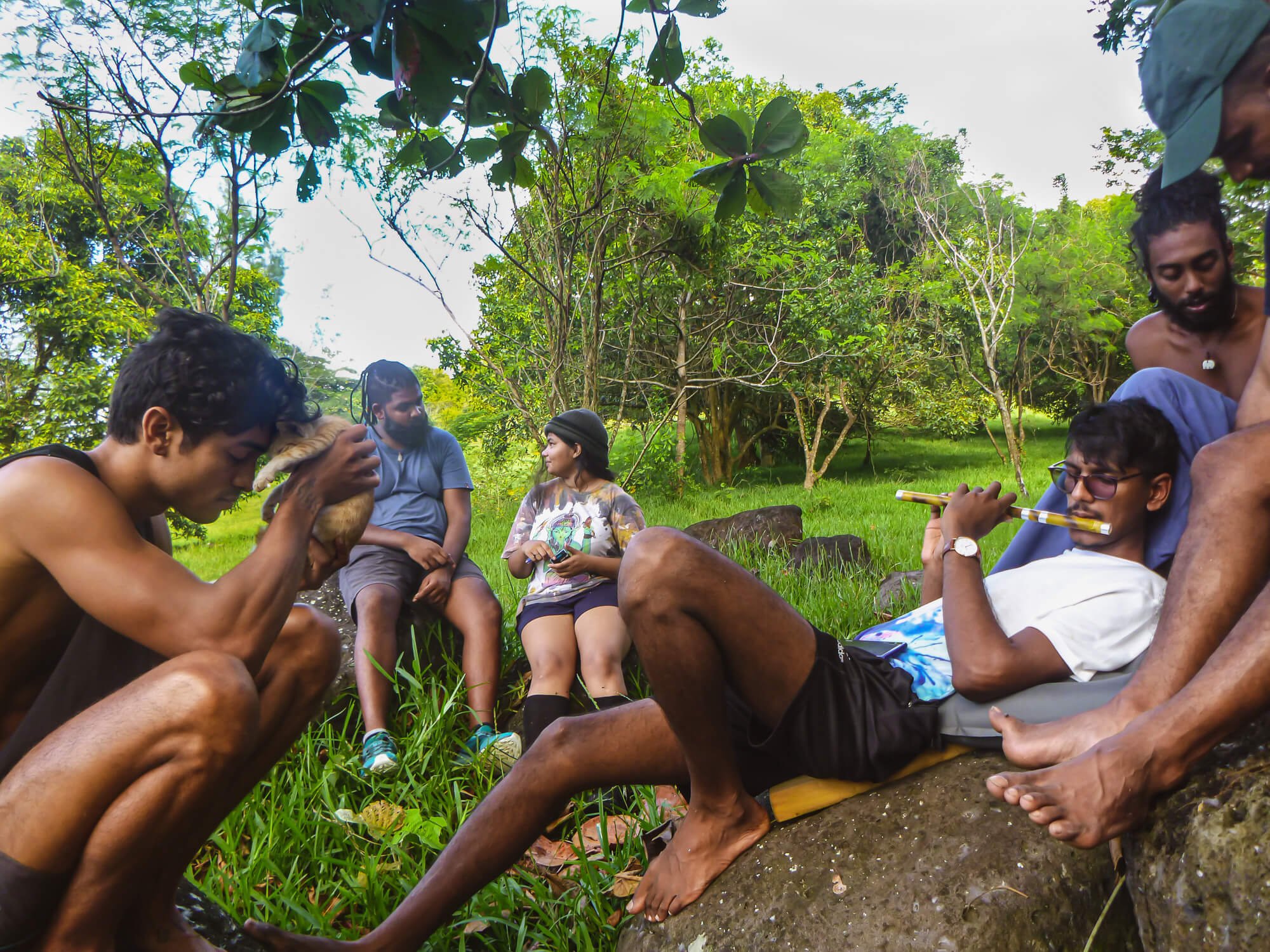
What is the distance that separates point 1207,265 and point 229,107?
2435mm

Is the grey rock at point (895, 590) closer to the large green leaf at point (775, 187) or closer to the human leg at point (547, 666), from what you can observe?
the human leg at point (547, 666)

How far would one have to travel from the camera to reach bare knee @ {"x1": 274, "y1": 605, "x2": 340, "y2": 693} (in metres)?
2.00

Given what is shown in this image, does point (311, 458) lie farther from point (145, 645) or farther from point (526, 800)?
point (526, 800)

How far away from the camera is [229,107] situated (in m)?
1.73

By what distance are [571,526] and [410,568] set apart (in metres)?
0.73

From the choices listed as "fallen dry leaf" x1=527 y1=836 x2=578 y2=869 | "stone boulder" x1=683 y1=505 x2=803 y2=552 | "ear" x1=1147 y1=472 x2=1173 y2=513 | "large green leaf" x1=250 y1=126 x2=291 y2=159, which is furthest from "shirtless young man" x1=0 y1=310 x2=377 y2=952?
"stone boulder" x1=683 y1=505 x2=803 y2=552

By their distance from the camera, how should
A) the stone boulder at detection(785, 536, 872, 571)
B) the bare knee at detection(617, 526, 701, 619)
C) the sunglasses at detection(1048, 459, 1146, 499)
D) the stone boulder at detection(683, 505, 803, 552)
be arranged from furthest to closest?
the stone boulder at detection(683, 505, 803, 552), the stone boulder at detection(785, 536, 872, 571), the sunglasses at detection(1048, 459, 1146, 499), the bare knee at detection(617, 526, 701, 619)

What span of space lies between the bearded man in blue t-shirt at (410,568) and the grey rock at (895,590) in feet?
6.49

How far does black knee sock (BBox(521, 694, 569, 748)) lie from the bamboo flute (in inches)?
62.7

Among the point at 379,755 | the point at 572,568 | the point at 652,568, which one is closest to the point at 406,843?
the point at 379,755

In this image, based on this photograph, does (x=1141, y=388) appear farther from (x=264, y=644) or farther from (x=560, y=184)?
(x=560, y=184)

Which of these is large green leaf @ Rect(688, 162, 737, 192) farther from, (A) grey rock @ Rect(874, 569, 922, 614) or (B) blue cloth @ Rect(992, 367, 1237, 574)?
(A) grey rock @ Rect(874, 569, 922, 614)

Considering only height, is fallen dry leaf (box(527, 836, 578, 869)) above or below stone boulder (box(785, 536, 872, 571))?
below

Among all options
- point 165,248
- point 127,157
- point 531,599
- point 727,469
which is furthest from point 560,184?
point 727,469
